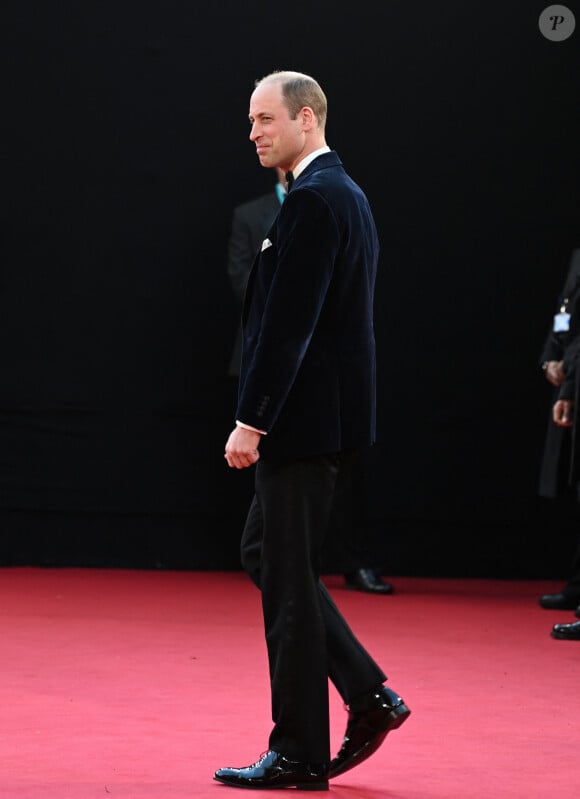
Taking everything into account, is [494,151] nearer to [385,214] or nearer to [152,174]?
[385,214]

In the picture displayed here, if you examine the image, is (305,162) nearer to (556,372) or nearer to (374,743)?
(374,743)

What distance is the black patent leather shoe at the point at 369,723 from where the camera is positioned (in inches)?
103

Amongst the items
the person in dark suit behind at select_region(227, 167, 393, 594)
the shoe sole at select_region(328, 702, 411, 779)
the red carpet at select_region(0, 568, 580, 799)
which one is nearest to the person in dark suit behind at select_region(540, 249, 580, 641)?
the red carpet at select_region(0, 568, 580, 799)

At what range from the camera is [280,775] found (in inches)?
99.0

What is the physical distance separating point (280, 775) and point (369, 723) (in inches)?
8.2

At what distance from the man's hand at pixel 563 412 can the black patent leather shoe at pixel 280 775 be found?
2.61 m

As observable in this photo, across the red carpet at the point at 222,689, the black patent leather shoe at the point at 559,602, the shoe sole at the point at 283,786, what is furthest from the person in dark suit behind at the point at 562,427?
the shoe sole at the point at 283,786

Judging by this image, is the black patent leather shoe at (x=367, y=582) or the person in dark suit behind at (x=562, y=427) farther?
the black patent leather shoe at (x=367, y=582)

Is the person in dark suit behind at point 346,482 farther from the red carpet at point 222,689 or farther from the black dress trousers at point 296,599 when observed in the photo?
the black dress trousers at point 296,599

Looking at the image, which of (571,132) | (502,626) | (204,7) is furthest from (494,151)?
(502,626)

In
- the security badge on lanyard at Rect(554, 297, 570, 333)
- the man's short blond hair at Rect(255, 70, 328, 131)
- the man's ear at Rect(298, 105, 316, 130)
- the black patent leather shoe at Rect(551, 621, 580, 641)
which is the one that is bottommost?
the black patent leather shoe at Rect(551, 621, 580, 641)

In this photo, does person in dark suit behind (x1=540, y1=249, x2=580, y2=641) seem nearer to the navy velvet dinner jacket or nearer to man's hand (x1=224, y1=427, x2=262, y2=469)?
the navy velvet dinner jacket

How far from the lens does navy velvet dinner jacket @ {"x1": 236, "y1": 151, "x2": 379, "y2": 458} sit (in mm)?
2475

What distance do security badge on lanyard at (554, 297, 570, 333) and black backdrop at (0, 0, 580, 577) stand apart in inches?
36.2
